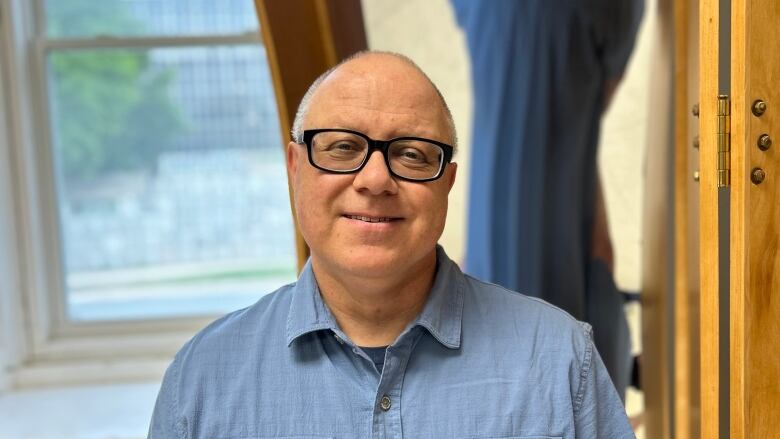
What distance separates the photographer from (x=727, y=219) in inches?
41.6

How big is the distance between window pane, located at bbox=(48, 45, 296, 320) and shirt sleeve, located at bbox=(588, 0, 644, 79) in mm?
1172

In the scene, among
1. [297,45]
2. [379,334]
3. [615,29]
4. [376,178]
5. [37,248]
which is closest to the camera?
[376,178]

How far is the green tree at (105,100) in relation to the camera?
257 centimetres

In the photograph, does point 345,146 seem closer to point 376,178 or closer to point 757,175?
point 376,178

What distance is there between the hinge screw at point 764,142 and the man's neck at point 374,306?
43 cm

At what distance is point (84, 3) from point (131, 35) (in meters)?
0.17

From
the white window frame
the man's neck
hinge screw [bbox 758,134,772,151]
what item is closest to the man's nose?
the man's neck

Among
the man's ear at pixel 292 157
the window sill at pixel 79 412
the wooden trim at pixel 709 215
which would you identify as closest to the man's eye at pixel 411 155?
the man's ear at pixel 292 157

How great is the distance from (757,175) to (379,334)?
0.50m

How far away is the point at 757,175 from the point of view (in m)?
1.01

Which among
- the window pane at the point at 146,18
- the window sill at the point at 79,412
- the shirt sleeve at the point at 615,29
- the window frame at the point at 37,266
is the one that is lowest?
the window sill at the point at 79,412

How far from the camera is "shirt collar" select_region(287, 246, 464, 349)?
1041 millimetres

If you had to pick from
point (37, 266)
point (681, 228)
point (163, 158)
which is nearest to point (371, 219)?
point (681, 228)

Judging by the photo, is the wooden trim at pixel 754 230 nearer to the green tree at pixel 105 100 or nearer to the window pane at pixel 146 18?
the window pane at pixel 146 18
